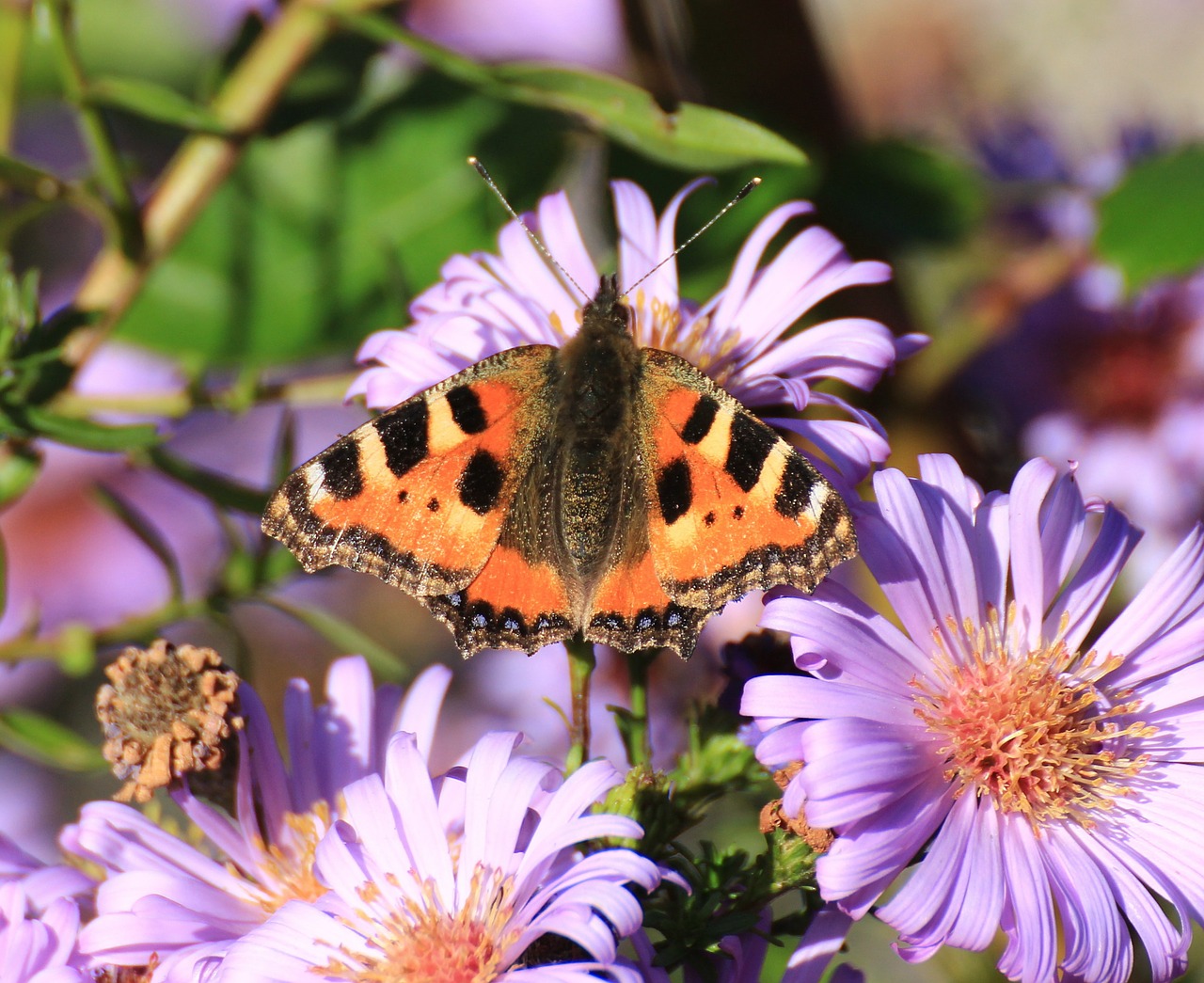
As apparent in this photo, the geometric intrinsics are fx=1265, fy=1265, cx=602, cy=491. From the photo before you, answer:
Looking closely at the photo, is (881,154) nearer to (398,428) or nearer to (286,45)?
(286,45)

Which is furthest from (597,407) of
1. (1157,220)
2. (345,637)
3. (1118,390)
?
(1118,390)

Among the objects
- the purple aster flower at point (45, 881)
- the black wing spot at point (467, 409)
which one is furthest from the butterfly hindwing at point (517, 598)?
the purple aster flower at point (45, 881)

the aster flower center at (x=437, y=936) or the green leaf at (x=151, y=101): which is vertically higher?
the green leaf at (x=151, y=101)

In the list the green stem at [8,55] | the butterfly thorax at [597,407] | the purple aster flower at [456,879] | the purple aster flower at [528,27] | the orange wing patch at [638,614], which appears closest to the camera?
the purple aster flower at [456,879]

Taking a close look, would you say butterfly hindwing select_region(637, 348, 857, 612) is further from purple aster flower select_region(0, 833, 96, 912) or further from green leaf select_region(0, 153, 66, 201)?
green leaf select_region(0, 153, 66, 201)

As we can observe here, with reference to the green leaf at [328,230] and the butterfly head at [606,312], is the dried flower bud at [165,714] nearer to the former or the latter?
the butterfly head at [606,312]

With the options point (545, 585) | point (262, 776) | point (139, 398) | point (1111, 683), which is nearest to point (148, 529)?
point (139, 398)
